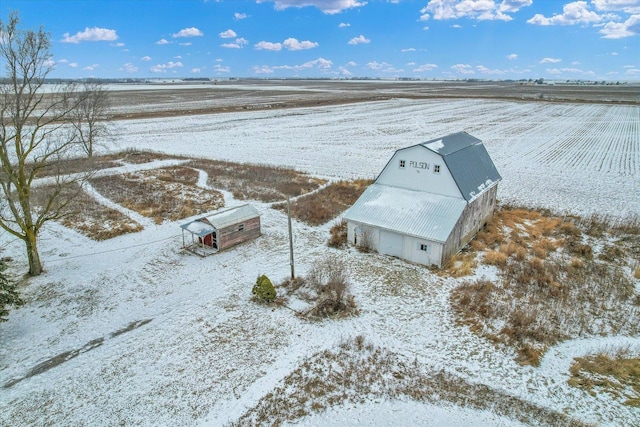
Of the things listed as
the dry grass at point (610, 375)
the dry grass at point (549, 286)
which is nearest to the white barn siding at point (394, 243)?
the dry grass at point (549, 286)

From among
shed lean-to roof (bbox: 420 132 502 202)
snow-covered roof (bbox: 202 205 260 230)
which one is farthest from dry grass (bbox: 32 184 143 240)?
shed lean-to roof (bbox: 420 132 502 202)

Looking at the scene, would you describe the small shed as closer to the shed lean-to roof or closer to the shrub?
the shrub

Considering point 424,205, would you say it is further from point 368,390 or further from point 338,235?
point 368,390

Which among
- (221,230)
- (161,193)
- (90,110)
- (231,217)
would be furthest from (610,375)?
(90,110)

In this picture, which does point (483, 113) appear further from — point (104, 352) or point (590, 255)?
point (104, 352)

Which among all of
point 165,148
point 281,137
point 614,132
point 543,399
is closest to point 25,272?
point 543,399

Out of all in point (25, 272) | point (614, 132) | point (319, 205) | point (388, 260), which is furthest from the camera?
point (614, 132)
